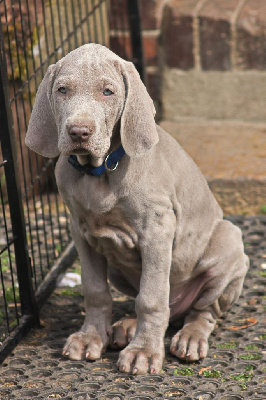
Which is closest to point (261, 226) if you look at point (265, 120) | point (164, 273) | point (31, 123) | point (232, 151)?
point (232, 151)

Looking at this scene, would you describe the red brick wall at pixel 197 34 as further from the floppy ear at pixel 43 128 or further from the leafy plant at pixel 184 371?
the leafy plant at pixel 184 371

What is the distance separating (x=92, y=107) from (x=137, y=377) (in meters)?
1.30

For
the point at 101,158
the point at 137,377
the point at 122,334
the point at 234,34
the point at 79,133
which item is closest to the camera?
the point at 79,133

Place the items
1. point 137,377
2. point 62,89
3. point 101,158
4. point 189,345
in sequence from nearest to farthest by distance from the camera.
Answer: point 62,89 → point 101,158 → point 137,377 → point 189,345

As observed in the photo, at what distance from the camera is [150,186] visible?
3600 millimetres

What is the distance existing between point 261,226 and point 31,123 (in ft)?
7.64

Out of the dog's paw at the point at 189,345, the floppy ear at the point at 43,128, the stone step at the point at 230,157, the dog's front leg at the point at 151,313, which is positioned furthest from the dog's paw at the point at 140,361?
the stone step at the point at 230,157

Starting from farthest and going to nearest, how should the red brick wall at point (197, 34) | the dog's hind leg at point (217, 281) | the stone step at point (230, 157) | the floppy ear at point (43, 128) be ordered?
the red brick wall at point (197, 34) → the stone step at point (230, 157) → the dog's hind leg at point (217, 281) → the floppy ear at point (43, 128)

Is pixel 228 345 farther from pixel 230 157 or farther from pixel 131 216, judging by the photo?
pixel 230 157

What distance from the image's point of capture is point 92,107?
3.26 metres

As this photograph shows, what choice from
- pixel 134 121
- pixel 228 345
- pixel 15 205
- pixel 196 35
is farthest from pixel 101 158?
pixel 196 35

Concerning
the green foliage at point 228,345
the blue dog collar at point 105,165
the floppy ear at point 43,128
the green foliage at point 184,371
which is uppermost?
the floppy ear at point 43,128

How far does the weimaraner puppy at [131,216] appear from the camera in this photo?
3326 millimetres

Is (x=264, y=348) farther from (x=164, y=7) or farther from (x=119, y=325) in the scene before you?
(x=164, y=7)
